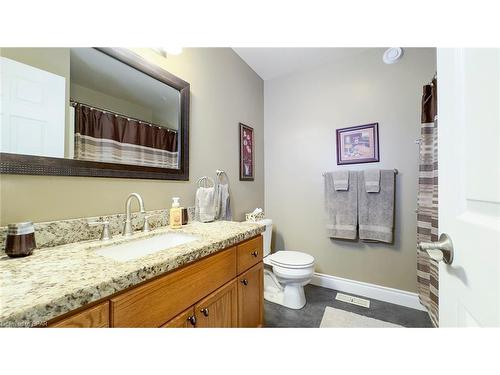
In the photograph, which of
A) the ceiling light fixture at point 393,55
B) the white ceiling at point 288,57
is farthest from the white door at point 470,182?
the white ceiling at point 288,57

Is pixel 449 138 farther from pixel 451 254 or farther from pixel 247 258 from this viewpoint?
pixel 247 258

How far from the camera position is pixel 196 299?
2.52ft

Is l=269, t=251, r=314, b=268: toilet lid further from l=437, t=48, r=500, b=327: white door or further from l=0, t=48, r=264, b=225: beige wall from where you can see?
l=437, t=48, r=500, b=327: white door

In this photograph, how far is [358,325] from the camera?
1.43 m

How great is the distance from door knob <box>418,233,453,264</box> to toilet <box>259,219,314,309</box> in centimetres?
121

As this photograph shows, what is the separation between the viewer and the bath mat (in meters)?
1.44

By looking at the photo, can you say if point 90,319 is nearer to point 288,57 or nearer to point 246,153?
point 246,153

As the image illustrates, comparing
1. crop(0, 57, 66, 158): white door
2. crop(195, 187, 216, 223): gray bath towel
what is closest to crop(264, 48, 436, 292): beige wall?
crop(195, 187, 216, 223): gray bath towel

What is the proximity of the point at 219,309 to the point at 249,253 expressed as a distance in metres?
0.31

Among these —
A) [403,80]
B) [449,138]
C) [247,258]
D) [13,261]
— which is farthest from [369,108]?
[13,261]

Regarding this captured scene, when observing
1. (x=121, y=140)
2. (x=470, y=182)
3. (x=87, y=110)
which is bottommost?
(x=470, y=182)

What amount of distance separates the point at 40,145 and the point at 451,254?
1.40 metres

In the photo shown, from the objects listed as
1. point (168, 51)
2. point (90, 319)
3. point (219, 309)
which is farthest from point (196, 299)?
point (168, 51)

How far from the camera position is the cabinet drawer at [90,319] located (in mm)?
429
